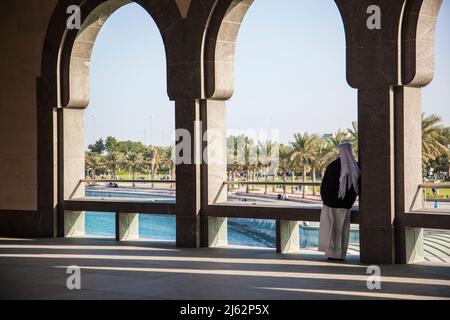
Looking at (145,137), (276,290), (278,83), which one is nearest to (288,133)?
(278,83)

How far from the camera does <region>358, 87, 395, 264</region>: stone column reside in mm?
10766

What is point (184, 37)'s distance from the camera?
512 inches

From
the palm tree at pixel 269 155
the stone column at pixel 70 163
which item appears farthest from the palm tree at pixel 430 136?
the stone column at pixel 70 163

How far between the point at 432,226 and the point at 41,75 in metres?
8.99

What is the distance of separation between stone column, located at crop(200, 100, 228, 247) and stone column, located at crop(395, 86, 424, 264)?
3.58 meters

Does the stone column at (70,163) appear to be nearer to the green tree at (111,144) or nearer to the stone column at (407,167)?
the stone column at (407,167)

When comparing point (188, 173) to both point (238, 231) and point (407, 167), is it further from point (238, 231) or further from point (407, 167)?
point (238, 231)

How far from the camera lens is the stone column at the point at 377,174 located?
10.8m

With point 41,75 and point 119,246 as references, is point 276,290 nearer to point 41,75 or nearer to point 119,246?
point 119,246

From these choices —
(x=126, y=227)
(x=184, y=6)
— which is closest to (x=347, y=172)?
(x=184, y=6)

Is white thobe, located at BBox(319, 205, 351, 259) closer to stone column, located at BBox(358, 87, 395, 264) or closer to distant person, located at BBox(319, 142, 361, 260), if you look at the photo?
distant person, located at BBox(319, 142, 361, 260)

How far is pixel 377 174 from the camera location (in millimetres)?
10867

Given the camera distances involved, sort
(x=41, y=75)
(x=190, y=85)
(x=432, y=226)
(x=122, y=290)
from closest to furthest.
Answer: (x=122, y=290), (x=432, y=226), (x=190, y=85), (x=41, y=75)

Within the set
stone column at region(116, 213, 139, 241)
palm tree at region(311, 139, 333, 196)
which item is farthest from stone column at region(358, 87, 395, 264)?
palm tree at region(311, 139, 333, 196)
